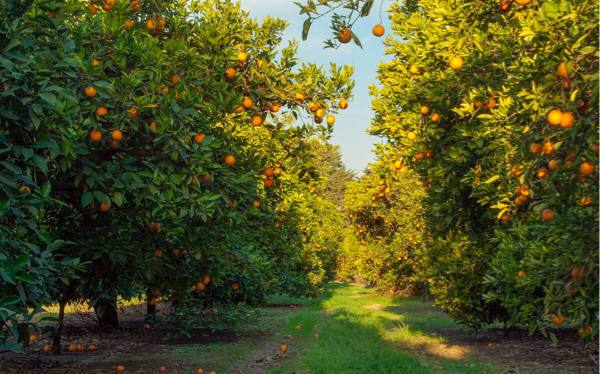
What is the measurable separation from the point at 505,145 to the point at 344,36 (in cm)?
505

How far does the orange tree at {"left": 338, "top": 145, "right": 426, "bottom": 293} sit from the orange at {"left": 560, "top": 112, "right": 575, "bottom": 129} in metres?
15.3

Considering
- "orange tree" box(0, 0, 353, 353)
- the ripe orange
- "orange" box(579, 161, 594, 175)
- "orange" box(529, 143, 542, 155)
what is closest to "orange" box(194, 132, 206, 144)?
"orange tree" box(0, 0, 353, 353)

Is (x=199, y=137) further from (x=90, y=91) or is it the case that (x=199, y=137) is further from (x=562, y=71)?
(x=562, y=71)

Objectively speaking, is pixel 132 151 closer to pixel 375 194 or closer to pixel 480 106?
pixel 480 106

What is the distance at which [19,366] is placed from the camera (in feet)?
22.6

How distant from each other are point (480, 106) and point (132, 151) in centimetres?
522

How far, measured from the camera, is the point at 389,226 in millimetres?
21375

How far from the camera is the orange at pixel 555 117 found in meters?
3.45

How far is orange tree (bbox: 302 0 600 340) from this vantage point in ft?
11.8

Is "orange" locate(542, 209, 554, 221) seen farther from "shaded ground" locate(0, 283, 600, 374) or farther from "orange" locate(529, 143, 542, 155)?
"shaded ground" locate(0, 283, 600, 374)

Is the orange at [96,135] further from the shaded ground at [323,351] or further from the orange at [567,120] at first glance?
the shaded ground at [323,351]

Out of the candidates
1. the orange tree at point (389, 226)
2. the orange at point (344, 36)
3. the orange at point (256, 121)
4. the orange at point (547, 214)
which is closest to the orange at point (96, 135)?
the orange at point (256, 121)

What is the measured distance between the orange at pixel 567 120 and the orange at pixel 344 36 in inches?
66.4

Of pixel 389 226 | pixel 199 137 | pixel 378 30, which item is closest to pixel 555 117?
pixel 378 30
